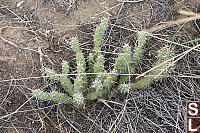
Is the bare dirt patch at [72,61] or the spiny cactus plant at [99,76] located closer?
the spiny cactus plant at [99,76]

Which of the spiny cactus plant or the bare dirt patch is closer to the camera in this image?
the spiny cactus plant

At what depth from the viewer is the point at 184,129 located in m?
2.18

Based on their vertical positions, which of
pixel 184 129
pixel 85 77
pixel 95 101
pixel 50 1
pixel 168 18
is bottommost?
pixel 184 129

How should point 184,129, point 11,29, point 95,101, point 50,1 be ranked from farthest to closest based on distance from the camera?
point 50,1
point 11,29
point 95,101
point 184,129

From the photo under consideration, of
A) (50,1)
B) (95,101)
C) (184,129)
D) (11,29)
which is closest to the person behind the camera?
(184,129)

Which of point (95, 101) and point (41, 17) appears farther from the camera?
point (41, 17)

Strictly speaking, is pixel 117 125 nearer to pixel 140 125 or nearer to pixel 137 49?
pixel 140 125

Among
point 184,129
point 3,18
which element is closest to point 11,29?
point 3,18

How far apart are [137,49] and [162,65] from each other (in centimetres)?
25

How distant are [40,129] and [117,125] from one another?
634 millimetres

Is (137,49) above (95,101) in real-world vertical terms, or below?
above

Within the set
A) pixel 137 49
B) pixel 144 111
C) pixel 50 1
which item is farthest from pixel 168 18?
pixel 50 1

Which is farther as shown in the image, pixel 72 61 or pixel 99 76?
pixel 72 61

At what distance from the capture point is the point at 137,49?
2.27m
